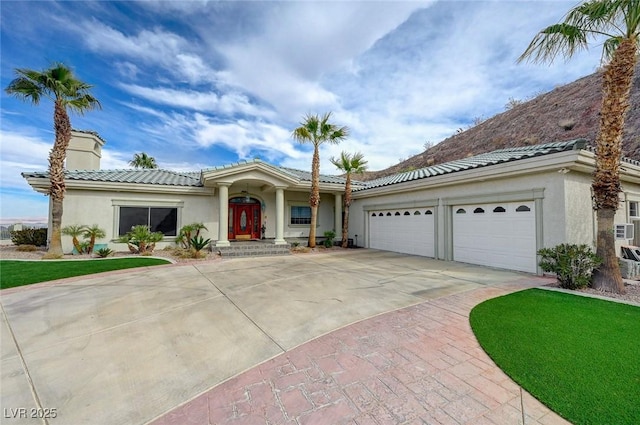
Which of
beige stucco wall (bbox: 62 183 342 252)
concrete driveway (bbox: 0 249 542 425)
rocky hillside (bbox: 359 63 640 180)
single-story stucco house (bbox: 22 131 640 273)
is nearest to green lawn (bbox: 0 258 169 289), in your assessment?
concrete driveway (bbox: 0 249 542 425)

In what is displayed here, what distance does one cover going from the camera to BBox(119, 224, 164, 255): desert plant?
12.2 m

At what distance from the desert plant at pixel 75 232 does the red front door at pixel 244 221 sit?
6.90 meters

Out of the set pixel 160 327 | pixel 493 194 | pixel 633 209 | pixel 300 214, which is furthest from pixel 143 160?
pixel 633 209

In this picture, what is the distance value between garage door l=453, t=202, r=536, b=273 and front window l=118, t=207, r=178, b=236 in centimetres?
1405

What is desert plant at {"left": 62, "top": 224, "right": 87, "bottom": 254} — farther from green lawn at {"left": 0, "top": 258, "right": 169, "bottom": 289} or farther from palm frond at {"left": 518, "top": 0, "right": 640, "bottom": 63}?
palm frond at {"left": 518, "top": 0, "right": 640, "bottom": 63}

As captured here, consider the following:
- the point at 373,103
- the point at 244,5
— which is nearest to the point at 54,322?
the point at 244,5

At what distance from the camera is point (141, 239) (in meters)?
12.2

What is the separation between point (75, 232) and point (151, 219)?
299 centimetres

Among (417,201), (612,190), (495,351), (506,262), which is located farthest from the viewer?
(417,201)

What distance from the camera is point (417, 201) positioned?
41.4 ft

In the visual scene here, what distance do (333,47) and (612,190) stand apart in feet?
33.0

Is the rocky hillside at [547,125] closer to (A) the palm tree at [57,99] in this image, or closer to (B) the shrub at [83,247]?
(A) the palm tree at [57,99]

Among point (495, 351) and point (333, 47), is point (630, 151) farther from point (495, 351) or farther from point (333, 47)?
point (495, 351)

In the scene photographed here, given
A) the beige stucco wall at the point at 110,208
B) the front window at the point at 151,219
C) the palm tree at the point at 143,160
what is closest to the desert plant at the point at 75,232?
the beige stucco wall at the point at 110,208
